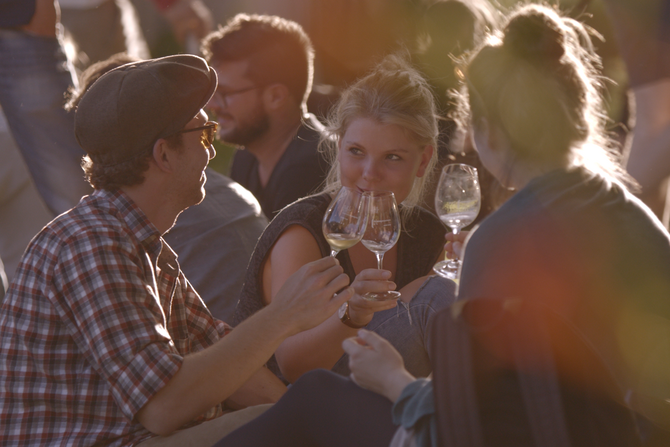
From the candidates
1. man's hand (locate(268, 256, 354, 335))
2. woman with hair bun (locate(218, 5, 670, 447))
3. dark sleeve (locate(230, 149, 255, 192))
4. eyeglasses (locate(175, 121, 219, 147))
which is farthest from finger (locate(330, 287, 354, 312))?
dark sleeve (locate(230, 149, 255, 192))

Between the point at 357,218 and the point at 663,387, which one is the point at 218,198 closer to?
the point at 357,218

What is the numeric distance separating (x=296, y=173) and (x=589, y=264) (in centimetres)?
248

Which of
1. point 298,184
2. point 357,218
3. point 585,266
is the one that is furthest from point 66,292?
point 298,184

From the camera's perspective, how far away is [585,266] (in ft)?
4.79

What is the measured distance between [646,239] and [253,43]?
3.19 metres

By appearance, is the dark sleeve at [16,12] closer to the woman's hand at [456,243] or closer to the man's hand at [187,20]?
the woman's hand at [456,243]

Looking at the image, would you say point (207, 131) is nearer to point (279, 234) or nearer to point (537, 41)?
point (279, 234)

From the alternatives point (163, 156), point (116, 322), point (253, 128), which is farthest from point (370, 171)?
point (253, 128)

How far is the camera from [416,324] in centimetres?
225

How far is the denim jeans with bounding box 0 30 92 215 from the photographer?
3.58 meters

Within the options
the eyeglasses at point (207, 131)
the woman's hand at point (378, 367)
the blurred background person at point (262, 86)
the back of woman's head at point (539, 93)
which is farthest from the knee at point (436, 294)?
the blurred background person at point (262, 86)

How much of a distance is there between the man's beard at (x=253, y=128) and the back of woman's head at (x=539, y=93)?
8.78 feet

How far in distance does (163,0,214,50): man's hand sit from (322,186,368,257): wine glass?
690 centimetres

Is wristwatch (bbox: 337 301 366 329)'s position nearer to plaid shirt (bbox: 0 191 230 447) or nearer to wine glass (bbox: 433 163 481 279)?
plaid shirt (bbox: 0 191 230 447)
